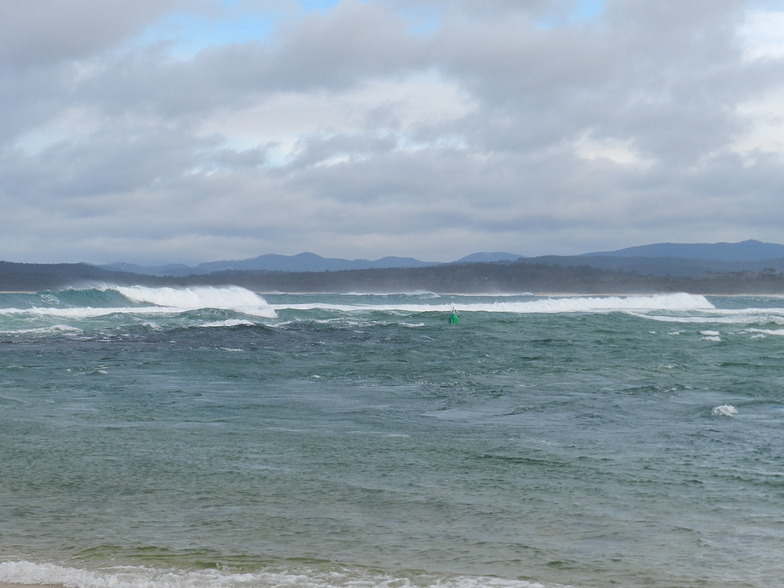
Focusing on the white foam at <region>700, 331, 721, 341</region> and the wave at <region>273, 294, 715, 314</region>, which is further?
the wave at <region>273, 294, 715, 314</region>

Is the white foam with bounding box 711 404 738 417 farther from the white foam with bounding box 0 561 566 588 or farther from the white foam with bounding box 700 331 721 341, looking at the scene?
the white foam with bounding box 700 331 721 341

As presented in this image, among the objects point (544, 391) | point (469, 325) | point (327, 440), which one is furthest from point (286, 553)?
point (469, 325)

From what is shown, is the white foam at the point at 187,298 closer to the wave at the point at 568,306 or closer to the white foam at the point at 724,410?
the wave at the point at 568,306

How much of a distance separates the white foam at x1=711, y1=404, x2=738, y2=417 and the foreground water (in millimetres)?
63

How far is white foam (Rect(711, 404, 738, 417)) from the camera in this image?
44.8 ft

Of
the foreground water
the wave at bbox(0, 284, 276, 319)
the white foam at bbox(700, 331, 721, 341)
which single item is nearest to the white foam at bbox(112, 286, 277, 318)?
the wave at bbox(0, 284, 276, 319)

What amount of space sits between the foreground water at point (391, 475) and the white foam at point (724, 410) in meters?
0.06

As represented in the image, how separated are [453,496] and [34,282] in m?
127

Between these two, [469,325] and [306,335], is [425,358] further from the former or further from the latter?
[469,325]

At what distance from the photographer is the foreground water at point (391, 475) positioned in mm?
6238

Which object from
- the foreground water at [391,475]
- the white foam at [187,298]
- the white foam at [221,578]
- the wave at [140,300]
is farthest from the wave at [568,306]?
the white foam at [221,578]

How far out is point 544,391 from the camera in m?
17.0

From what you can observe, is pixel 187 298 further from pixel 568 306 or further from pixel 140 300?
pixel 568 306

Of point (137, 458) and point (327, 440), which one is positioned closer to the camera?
point (137, 458)
